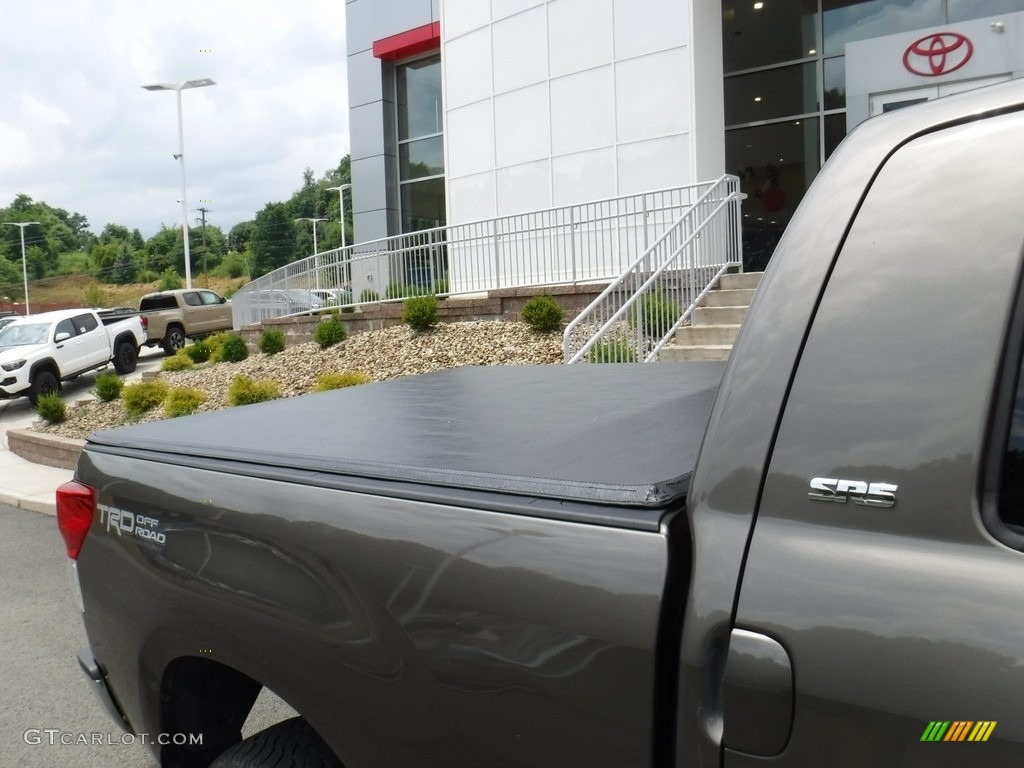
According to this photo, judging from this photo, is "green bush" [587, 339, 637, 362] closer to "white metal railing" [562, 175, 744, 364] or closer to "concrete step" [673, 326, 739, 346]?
"white metal railing" [562, 175, 744, 364]

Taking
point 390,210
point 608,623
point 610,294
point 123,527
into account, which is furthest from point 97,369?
point 608,623

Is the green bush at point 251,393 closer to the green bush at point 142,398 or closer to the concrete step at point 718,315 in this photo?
the green bush at point 142,398

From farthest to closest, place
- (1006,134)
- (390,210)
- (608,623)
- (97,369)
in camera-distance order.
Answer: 1. (390,210)
2. (97,369)
3. (608,623)
4. (1006,134)

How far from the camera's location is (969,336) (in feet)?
3.53

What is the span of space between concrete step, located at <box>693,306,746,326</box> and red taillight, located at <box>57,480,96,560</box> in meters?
8.65

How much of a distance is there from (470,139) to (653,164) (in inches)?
191

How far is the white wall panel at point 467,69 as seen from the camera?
58.2ft

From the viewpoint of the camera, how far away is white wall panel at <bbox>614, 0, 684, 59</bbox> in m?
14.3

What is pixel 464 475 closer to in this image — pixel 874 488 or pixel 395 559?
pixel 395 559

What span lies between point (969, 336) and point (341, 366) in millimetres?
12505

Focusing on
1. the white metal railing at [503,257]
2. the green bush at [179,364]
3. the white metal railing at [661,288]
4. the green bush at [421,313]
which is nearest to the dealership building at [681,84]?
the white metal railing at [503,257]

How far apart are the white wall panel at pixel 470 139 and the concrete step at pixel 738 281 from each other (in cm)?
771

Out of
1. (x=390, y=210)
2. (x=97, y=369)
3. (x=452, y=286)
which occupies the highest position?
(x=390, y=210)

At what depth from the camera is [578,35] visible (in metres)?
15.9
